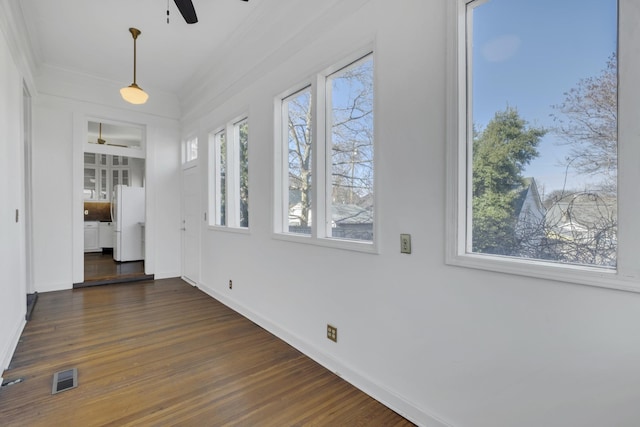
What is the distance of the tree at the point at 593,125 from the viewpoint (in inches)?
48.8

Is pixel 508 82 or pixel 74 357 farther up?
pixel 508 82

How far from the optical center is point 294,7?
270 centimetres

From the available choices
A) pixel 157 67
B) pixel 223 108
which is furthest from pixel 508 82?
pixel 157 67

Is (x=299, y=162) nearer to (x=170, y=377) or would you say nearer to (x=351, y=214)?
(x=351, y=214)

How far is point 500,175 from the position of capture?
157 centimetres

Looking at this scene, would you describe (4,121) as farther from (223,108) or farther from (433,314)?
(433,314)

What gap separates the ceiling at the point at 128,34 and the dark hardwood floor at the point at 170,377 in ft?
10.3

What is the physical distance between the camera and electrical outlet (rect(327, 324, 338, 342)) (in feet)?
7.91

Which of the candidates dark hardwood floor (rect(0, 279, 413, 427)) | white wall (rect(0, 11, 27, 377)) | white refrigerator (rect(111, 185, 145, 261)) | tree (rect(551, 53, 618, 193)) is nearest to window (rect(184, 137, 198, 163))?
white refrigerator (rect(111, 185, 145, 261))

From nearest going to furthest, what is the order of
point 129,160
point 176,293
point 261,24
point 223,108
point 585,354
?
point 585,354 < point 261,24 < point 223,108 < point 176,293 < point 129,160

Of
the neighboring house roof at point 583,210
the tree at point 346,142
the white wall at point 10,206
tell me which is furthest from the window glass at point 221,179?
the neighboring house roof at point 583,210

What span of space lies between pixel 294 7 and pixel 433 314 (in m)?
2.63

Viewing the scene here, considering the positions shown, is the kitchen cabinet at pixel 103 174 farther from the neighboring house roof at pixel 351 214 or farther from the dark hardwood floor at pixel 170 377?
the neighboring house roof at pixel 351 214

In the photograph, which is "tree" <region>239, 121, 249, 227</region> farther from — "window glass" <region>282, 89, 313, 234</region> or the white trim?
the white trim
